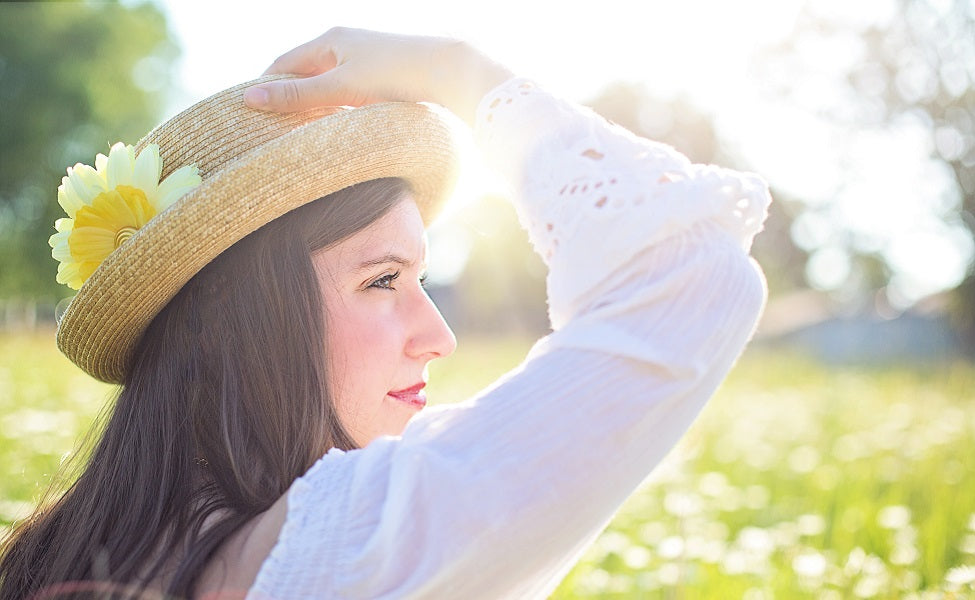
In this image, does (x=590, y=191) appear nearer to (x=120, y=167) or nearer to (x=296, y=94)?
(x=296, y=94)

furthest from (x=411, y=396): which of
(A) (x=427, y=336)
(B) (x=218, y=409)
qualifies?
(B) (x=218, y=409)

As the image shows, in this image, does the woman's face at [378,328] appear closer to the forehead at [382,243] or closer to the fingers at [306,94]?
the forehead at [382,243]

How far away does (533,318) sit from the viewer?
97.2 feet

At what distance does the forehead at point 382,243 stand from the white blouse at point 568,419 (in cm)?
54

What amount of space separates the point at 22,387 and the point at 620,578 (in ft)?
16.7

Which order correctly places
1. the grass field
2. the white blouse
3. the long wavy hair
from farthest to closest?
1. the grass field
2. the long wavy hair
3. the white blouse

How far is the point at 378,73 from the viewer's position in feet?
4.85

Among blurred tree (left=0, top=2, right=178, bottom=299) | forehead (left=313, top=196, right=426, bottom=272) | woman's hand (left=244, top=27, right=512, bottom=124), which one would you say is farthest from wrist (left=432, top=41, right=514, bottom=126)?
blurred tree (left=0, top=2, right=178, bottom=299)

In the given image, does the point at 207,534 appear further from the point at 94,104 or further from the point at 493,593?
the point at 94,104

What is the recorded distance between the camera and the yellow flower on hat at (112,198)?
5.31 feet

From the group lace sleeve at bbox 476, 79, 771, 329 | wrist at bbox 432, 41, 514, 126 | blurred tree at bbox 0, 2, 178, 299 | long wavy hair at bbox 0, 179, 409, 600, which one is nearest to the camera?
lace sleeve at bbox 476, 79, 771, 329

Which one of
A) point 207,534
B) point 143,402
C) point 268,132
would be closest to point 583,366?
point 207,534

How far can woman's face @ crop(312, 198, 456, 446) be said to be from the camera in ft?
5.23

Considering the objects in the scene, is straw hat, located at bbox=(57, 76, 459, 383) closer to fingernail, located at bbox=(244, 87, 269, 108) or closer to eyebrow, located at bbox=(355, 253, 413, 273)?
fingernail, located at bbox=(244, 87, 269, 108)
